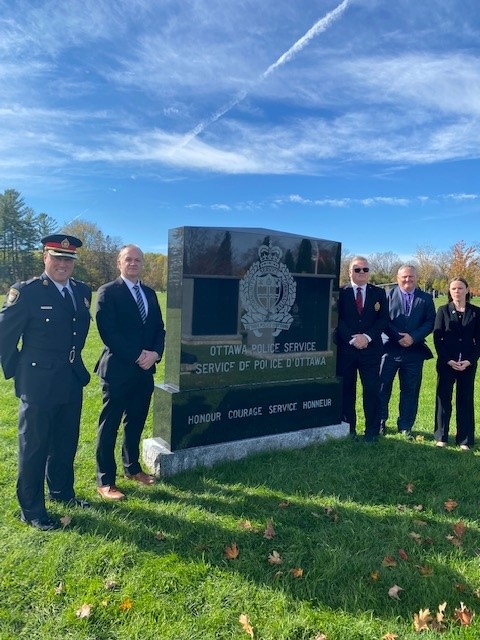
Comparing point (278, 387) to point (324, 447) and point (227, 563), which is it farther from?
point (227, 563)

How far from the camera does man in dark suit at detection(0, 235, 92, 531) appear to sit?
12.3ft

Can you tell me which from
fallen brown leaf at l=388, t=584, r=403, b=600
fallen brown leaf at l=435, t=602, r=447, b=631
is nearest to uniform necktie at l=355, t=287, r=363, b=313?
fallen brown leaf at l=388, t=584, r=403, b=600

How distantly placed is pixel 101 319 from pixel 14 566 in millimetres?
2026

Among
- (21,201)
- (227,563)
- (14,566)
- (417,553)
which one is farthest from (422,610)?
(21,201)

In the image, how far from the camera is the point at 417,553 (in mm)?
3498

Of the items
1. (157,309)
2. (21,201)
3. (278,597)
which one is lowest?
(278,597)

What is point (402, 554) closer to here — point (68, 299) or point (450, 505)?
point (450, 505)

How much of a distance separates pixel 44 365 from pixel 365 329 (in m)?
3.78

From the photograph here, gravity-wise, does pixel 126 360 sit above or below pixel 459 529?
above

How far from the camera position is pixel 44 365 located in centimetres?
379

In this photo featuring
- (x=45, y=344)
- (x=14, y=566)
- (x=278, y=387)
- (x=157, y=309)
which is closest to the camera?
(x=14, y=566)

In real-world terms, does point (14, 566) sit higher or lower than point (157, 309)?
lower

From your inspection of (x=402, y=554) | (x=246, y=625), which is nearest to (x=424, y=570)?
(x=402, y=554)

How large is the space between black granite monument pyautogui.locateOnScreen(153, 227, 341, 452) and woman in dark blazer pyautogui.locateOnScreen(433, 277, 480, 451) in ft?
4.15
